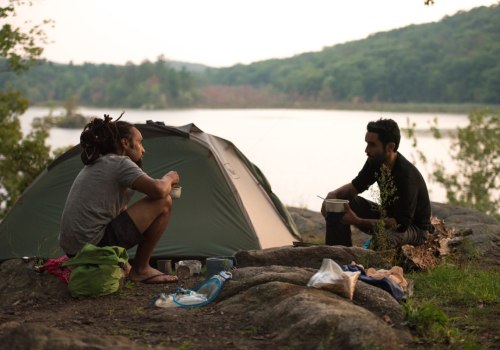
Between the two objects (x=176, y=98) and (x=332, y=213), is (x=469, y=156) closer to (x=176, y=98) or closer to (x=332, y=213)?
(x=332, y=213)

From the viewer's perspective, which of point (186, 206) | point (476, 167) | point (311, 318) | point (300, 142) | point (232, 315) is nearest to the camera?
point (311, 318)

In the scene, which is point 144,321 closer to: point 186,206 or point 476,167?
point 186,206

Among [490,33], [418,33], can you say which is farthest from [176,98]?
[490,33]

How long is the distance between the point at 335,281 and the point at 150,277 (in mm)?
1731

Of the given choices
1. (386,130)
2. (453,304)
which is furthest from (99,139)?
(453,304)

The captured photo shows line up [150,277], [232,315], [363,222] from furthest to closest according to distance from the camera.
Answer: [363,222], [150,277], [232,315]

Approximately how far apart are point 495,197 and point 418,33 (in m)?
20.2

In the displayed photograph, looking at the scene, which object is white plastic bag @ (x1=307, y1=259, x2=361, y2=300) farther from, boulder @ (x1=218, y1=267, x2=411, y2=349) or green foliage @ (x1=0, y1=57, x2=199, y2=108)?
green foliage @ (x1=0, y1=57, x2=199, y2=108)

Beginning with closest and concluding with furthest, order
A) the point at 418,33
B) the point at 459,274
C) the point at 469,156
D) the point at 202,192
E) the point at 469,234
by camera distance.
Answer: the point at 459,274, the point at 202,192, the point at 469,234, the point at 469,156, the point at 418,33

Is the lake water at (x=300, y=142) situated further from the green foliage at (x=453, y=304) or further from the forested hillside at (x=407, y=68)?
the green foliage at (x=453, y=304)

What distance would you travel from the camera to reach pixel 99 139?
16.9 feet

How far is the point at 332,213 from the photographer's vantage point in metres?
5.98

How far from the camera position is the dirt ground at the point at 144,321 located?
373cm

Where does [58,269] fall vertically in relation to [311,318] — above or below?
below
